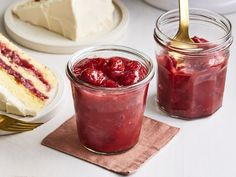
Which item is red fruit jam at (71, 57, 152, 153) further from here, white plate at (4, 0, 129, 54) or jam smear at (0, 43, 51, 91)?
white plate at (4, 0, 129, 54)

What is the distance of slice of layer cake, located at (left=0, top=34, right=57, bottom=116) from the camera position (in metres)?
1.43

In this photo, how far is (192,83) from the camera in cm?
139

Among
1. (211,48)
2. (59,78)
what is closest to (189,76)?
(211,48)

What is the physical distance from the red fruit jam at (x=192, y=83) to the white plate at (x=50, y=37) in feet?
1.06

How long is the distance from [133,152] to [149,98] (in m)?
0.21

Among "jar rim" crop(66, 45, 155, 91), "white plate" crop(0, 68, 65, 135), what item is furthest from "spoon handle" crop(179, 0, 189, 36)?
"white plate" crop(0, 68, 65, 135)

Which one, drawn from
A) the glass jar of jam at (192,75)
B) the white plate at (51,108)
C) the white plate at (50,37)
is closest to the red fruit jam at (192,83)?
the glass jar of jam at (192,75)

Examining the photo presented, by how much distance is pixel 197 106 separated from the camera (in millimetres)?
1434

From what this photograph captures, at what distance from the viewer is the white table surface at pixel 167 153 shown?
4.27ft

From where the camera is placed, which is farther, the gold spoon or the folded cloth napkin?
the gold spoon

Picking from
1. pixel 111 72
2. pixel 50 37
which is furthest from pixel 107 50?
pixel 50 37

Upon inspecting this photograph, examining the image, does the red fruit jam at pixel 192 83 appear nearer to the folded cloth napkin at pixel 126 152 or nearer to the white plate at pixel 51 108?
the folded cloth napkin at pixel 126 152

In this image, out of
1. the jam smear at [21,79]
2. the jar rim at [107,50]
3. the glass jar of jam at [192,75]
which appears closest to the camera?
the jar rim at [107,50]

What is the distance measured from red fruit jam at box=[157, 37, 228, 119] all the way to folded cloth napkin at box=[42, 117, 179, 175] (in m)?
0.06
